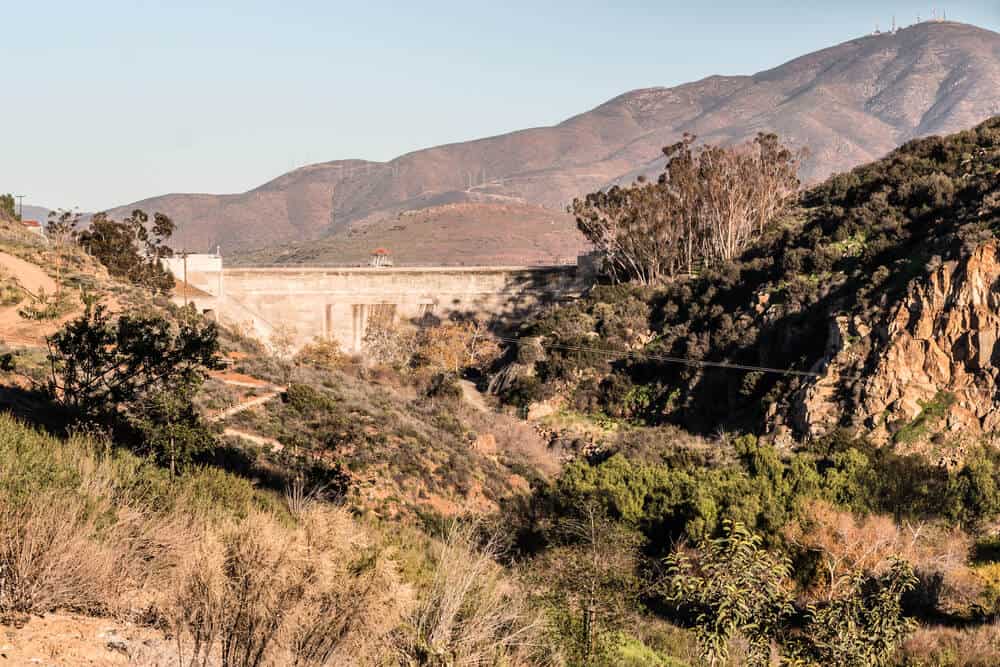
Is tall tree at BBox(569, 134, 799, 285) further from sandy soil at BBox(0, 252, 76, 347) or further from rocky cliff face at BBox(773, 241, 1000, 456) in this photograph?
sandy soil at BBox(0, 252, 76, 347)

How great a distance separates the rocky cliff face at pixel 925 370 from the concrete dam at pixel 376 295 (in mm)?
28587

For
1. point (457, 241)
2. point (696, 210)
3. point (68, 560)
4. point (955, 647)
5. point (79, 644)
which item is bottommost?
point (955, 647)

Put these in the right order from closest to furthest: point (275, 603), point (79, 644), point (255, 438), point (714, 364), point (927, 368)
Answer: point (79, 644)
point (275, 603)
point (255, 438)
point (927, 368)
point (714, 364)

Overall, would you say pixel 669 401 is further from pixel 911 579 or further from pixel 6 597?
pixel 6 597

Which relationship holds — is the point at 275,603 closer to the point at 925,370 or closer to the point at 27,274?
the point at 925,370

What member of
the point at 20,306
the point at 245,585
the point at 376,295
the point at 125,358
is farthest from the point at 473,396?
the point at 245,585

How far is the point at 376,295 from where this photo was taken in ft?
206

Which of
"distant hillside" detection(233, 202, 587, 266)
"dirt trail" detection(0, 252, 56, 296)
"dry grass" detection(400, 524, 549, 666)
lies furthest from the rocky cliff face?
"distant hillside" detection(233, 202, 587, 266)

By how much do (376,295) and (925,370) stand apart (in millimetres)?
39008

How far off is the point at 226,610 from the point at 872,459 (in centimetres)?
2334

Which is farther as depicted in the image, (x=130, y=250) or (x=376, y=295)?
(x=376, y=295)

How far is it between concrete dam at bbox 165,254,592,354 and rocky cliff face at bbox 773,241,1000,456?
28587 millimetres

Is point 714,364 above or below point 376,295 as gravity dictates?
below

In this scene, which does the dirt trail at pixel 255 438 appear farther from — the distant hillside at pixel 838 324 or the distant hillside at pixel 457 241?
the distant hillside at pixel 457 241
